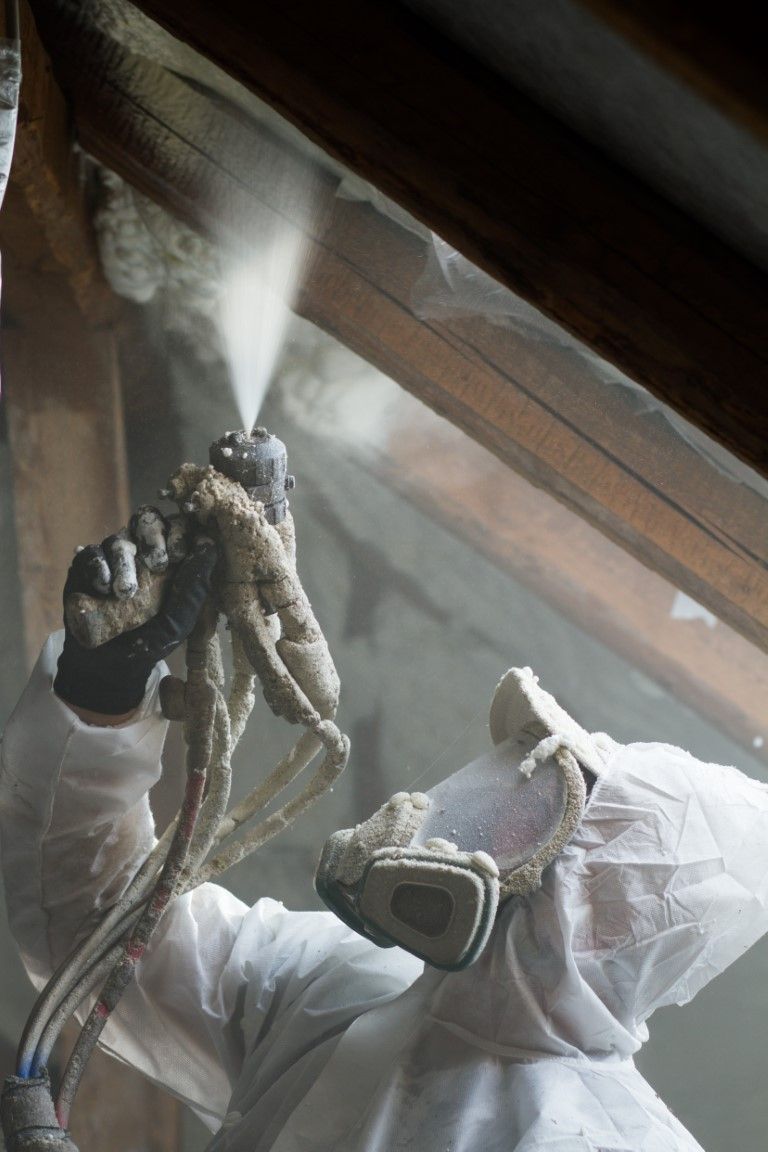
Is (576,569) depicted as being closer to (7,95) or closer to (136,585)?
(136,585)

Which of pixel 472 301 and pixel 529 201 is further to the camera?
pixel 472 301

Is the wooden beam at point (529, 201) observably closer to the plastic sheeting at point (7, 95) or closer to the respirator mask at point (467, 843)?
the plastic sheeting at point (7, 95)

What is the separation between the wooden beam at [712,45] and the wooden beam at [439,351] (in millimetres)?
537

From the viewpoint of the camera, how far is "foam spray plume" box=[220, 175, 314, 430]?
49.7 inches

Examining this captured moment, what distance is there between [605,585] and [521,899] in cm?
41

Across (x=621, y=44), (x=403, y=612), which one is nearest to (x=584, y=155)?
(x=621, y=44)

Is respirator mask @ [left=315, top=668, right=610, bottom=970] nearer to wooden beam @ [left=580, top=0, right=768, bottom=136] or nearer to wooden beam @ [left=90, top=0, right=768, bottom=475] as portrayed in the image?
wooden beam @ [left=90, top=0, right=768, bottom=475]

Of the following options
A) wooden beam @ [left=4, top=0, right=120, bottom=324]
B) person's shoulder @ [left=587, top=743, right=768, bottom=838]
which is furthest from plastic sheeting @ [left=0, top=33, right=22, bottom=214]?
person's shoulder @ [left=587, top=743, right=768, bottom=838]

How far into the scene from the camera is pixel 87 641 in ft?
3.35

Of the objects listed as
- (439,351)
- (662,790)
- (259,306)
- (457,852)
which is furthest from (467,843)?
(259,306)

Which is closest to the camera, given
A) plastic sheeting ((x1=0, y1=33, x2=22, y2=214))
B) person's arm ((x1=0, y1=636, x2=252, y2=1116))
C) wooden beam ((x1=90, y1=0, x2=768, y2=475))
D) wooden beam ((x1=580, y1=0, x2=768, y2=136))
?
wooden beam ((x1=580, y1=0, x2=768, y2=136))

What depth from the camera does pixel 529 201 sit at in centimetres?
66

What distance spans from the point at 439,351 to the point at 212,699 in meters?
0.46

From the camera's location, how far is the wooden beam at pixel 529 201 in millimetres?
622
